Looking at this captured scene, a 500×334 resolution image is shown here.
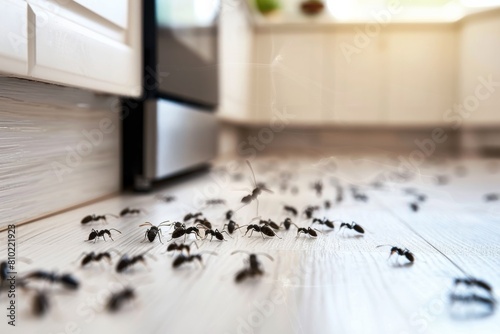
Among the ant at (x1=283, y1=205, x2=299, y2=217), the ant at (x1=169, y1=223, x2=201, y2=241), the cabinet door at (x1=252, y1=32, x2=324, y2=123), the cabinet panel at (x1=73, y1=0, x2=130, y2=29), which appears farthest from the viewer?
the cabinet door at (x1=252, y1=32, x2=324, y2=123)

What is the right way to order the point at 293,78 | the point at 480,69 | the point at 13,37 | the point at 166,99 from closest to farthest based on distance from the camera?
the point at 13,37 < the point at 166,99 < the point at 480,69 < the point at 293,78

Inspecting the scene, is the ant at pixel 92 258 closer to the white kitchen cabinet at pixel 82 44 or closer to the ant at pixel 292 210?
the white kitchen cabinet at pixel 82 44

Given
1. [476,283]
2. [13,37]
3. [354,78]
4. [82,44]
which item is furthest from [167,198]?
[354,78]

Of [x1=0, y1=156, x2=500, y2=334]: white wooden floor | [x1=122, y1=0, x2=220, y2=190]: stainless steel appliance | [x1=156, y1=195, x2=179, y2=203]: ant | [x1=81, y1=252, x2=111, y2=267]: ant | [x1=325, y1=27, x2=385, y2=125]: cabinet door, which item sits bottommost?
[x1=0, y1=156, x2=500, y2=334]: white wooden floor

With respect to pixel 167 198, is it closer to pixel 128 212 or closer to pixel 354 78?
pixel 128 212

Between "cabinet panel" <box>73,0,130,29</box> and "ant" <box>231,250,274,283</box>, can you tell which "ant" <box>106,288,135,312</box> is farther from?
"cabinet panel" <box>73,0,130,29</box>

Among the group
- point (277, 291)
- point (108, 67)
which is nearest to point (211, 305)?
point (277, 291)

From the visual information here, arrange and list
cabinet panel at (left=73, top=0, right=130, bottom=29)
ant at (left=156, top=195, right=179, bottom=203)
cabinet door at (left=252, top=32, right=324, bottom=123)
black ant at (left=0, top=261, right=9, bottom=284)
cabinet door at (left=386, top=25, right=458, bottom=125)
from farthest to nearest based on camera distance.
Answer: cabinet door at (left=252, top=32, right=324, bottom=123)
cabinet door at (left=386, top=25, right=458, bottom=125)
ant at (left=156, top=195, right=179, bottom=203)
cabinet panel at (left=73, top=0, right=130, bottom=29)
black ant at (left=0, top=261, right=9, bottom=284)

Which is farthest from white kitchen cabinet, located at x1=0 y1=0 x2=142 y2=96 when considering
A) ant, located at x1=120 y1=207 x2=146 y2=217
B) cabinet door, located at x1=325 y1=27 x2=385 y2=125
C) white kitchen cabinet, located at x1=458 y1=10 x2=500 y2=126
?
white kitchen cabinet, located at x1=458 y1=10 x2=500 y2=126
